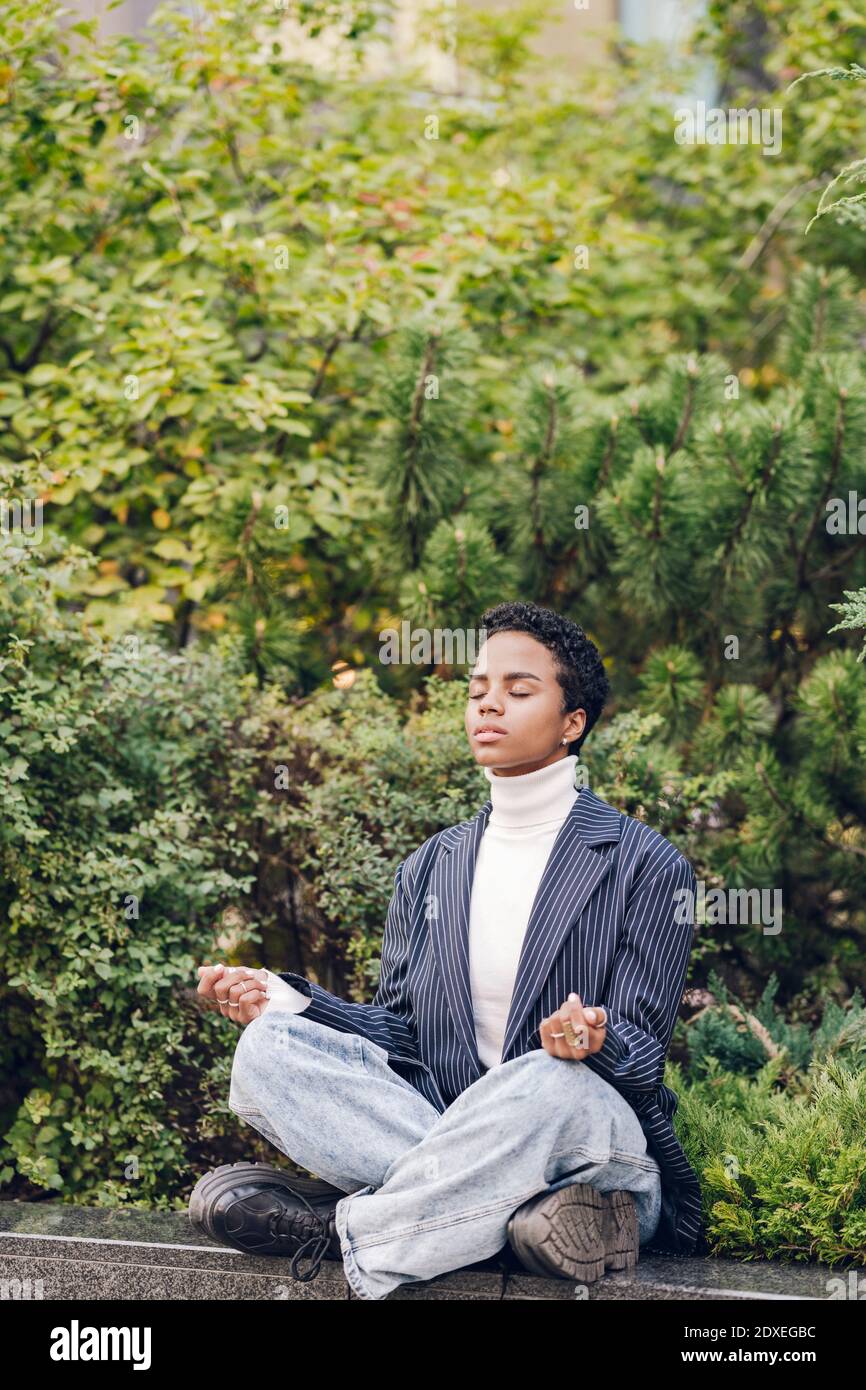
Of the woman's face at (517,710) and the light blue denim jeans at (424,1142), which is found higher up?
the woman's face at (517,710)


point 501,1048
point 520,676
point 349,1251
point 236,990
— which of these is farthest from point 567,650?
point 349,1251

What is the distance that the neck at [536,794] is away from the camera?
3.40m

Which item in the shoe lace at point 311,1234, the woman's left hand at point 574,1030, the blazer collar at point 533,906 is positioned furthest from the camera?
the blazer collar at point 533,906

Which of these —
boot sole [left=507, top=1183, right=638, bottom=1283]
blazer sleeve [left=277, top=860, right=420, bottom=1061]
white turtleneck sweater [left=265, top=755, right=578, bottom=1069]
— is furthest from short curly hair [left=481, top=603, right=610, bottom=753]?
boot sole [left=507, top=1183, right=638, bottom=1283]

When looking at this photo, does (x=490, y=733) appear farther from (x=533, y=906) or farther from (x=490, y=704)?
(x=533, y=906)

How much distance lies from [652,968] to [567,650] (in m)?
0.78

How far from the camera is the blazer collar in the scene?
319cm

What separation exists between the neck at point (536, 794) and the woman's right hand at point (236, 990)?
0.71 meters

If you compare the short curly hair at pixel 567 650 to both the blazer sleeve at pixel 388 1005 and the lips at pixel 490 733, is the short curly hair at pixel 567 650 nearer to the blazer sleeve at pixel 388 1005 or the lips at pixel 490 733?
the lips at pixel 490 733

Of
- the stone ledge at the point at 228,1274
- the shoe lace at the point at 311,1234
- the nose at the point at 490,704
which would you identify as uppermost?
the nose at the point at 490,704

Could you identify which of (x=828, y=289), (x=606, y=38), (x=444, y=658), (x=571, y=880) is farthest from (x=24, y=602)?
(x=606, y=38)

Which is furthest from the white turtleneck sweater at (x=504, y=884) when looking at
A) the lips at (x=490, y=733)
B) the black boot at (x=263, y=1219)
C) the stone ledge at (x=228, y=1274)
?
the stone ledge at (x=228, y=1274)

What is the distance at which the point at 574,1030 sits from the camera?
9.26 ft

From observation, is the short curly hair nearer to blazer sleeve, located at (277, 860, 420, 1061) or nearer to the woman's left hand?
blazer sleeve, located at (277, 860, 420, 1061)
